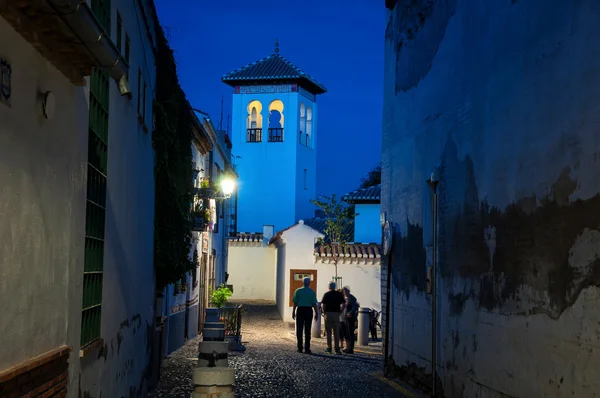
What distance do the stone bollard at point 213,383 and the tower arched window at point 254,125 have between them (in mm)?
50473

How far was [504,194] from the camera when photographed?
9586mm

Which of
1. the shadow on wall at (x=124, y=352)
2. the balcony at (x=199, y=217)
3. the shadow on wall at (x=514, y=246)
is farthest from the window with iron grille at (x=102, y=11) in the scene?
the balcony at (x=199, y=217)

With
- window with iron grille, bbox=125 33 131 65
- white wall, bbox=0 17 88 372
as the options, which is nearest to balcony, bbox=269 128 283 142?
window with iron grille, bbox=125 33 131 65

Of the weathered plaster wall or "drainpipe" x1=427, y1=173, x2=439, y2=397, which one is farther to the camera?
"drainpipe" x1=427, y1=173, x2=439, y2=397

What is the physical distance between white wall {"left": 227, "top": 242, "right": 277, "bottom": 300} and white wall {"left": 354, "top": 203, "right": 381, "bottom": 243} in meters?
11.3

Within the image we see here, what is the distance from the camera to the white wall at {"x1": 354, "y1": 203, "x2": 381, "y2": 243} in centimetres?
3772

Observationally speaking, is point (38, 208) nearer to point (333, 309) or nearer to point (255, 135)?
point (333, 309)

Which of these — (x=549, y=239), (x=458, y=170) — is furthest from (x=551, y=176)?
(x=458, y=170)

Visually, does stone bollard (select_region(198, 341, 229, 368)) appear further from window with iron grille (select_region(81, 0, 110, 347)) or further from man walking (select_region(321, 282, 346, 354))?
man walking (select_region(321, 282, 346, 354))

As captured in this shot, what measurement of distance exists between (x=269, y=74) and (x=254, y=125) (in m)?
4.13

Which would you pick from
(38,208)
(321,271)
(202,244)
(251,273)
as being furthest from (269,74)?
(38,208)

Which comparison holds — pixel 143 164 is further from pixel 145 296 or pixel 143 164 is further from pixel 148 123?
pixel 145 296

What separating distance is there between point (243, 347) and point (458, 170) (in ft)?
33.0

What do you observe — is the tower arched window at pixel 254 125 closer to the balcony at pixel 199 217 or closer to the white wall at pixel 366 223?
the white wall at pixel 366 223
